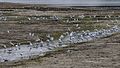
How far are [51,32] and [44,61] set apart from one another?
45.6 ft

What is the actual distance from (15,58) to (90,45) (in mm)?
6193

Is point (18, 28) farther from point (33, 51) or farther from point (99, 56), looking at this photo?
point (99, 56)

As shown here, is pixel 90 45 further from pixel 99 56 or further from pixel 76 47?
pixel 99 56

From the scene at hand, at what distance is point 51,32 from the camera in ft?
116

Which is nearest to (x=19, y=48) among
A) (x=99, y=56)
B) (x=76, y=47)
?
(x=76, y=47)

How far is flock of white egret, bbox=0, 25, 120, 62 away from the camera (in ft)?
75.6

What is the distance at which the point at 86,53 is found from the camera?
23672mm

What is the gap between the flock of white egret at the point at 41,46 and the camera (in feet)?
75.6

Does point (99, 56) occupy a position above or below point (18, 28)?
above

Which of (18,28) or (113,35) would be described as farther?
(18,28)

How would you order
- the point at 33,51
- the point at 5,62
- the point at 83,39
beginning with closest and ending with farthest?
the point at 5,62 → the point at 33,51 → the point at 83,39

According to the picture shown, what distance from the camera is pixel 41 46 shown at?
2653cm

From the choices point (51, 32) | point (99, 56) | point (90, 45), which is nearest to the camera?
point (99, 56)

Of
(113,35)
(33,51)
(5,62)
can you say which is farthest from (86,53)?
(113,35)
